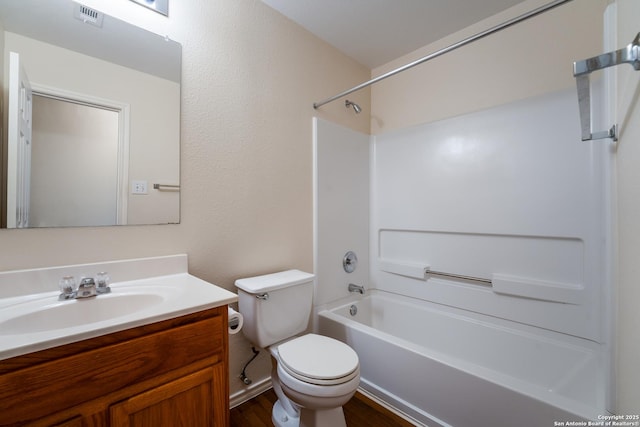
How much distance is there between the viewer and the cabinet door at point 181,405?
2.50ft

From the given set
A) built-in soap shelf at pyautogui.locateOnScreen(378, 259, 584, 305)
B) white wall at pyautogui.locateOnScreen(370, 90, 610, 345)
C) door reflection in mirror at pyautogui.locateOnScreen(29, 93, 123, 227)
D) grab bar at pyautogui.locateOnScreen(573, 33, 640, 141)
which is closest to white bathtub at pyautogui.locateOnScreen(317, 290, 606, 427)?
white wall at pyautogui.locateOnScreen(370, 90, 610, 345)

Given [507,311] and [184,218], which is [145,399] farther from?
[507,311]

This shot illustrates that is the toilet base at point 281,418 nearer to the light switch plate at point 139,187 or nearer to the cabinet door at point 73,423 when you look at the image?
the cabinet door at point 73,423

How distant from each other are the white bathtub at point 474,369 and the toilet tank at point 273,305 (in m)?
0.41

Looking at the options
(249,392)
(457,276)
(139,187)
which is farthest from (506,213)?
(139,187)

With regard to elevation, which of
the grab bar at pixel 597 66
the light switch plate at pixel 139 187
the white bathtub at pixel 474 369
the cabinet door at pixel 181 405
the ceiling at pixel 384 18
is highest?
the ceiling at pixel 384 18

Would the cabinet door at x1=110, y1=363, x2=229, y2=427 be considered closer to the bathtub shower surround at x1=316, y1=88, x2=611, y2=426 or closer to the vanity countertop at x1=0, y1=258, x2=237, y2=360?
the vanity countertop at x1=0, y1=258, x2=237, y2=360

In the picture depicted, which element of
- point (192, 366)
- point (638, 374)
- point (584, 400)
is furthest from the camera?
point (584, 400)

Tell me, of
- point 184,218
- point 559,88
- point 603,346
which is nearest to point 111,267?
point 184,218

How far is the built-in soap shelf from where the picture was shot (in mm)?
1486

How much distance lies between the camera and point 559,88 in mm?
1552

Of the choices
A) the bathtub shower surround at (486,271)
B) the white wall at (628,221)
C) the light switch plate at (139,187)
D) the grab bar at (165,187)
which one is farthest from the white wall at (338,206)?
the white wall at (628,221)

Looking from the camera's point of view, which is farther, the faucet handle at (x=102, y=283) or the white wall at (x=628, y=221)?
the faucet handle at (x=102, y=283)

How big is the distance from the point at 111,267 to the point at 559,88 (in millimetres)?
2527
